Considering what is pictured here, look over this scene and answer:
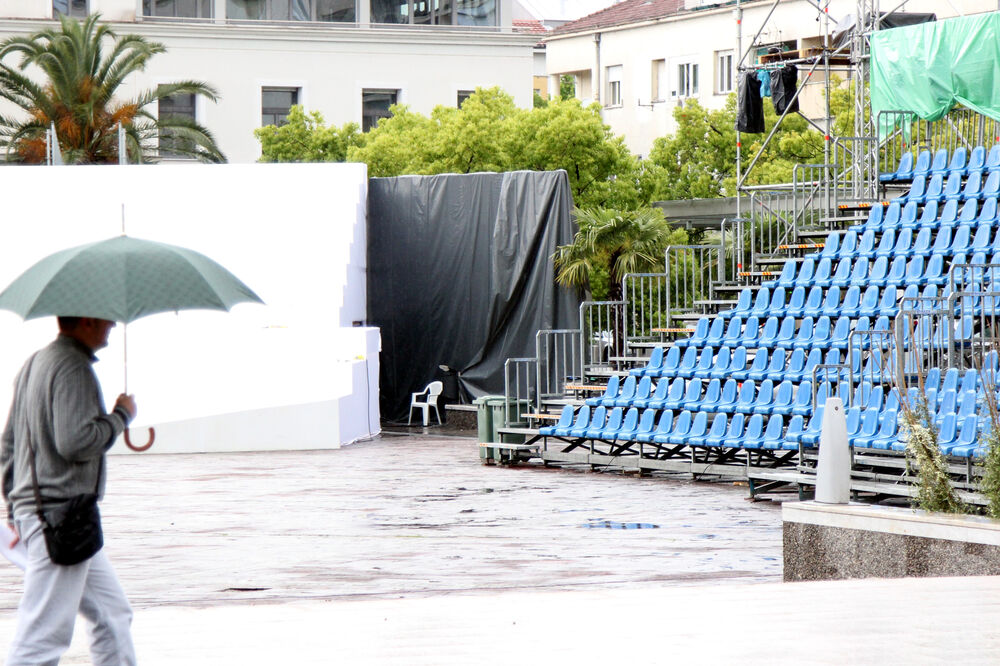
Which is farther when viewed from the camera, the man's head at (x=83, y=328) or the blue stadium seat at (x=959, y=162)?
the blue stadium seat at (x=959, y=162)

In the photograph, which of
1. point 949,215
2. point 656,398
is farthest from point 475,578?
point 949,215

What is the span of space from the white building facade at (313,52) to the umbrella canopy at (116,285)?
44192 millimetres

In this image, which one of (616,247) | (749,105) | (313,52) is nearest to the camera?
(616,247)

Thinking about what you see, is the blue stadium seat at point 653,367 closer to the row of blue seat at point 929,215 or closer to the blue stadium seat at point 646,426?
the blue stadium seat at point 646,426

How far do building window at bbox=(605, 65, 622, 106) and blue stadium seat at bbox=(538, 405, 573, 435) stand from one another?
136 feet

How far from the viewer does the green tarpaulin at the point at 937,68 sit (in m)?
18.4

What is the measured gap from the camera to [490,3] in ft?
176

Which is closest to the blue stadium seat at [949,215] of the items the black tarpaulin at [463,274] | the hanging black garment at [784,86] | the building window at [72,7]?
the hanging black garment at [784,86]

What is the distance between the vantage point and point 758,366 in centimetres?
1672

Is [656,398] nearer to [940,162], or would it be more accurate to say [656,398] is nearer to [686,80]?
[940,162]

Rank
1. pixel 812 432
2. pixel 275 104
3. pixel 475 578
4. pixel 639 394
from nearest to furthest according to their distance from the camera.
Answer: pixel 475 578
pixel 812 432
pixel 639 394
pixel 275 104

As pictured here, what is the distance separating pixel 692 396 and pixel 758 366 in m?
0.89

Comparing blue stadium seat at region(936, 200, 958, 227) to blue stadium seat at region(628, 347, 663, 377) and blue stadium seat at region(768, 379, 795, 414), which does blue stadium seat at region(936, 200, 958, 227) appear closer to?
blue stadium seat at region(768, 379, 795, 414)

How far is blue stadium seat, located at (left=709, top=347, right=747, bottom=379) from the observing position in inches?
671
